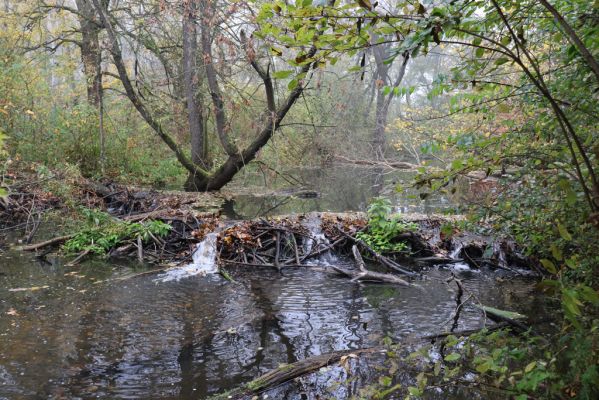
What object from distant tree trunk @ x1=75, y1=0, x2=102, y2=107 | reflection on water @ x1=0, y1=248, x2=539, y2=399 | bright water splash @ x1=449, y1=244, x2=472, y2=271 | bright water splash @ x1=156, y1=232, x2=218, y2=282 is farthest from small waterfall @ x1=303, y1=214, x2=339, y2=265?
distant tree trunk @ x1=75, y1=0, x2=102, y2=107

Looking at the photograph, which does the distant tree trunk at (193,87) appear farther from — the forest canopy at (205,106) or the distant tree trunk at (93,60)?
the distant tree trunk at (93,60)

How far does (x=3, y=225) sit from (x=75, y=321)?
5.95 meters

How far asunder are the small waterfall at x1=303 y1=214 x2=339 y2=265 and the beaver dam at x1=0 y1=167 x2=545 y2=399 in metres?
0.02

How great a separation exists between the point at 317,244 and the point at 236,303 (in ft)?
9.33

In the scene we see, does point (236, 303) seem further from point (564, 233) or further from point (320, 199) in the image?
point (320, 199)

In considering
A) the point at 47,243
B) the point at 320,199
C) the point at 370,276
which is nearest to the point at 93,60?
the point at 47,243

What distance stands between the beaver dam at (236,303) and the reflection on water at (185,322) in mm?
24

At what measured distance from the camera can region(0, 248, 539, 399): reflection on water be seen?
4410mm

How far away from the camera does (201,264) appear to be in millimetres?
8438

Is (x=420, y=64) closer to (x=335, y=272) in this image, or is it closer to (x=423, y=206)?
(x=423, y=206)

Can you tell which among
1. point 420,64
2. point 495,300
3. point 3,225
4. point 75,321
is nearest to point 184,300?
point 75,321

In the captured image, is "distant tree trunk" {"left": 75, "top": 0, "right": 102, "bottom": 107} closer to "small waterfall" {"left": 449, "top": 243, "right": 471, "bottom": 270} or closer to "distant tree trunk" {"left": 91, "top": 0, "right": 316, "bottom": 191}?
"distant tree trunk" {"left": 91, "top": 0, "right": 316, "bottom": 191}

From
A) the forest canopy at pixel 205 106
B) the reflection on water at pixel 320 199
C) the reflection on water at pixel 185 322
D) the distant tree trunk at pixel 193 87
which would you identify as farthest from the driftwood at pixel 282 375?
the distant tree trunk at pixel 193 87

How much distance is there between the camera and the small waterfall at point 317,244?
28.7 ft
